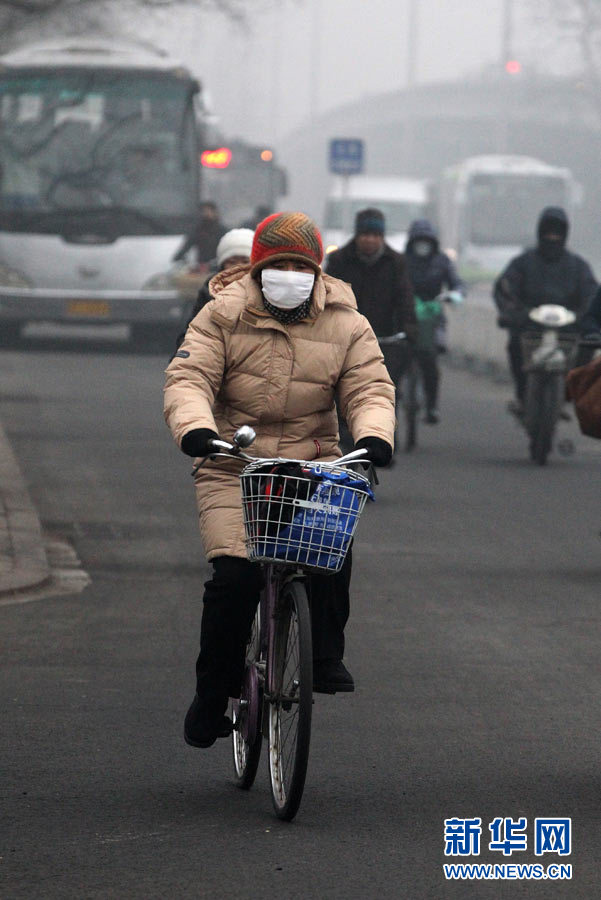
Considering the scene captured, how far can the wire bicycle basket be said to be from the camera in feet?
17.1

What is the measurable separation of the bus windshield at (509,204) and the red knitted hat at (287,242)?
38518 millimetres

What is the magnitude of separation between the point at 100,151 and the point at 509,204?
20356 millimetres

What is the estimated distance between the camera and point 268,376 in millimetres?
5766

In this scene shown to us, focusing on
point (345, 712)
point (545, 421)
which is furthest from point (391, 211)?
point (345, 712)

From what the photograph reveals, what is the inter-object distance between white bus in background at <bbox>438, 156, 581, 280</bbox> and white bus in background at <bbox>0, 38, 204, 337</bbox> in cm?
1810

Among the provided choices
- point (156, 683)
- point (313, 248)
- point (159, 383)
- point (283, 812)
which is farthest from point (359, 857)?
point (159, 383)

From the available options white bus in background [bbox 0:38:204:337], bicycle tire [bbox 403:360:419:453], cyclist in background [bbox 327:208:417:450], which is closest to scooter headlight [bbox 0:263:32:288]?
white bus in background [bbox 0:38:204:337]

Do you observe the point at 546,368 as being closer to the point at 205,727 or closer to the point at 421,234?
the point at 421,234

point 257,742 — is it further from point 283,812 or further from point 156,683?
point 156,683

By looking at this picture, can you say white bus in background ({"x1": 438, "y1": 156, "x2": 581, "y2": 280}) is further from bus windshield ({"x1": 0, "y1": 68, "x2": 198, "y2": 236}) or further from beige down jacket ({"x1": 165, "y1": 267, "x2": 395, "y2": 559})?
beige down jacket ({"x1": 165, "y1": 267, "x2": 395, "y2": 559})

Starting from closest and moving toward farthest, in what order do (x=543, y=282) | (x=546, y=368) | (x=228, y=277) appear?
(x=228, y=277), (x=546, y=368), (x=543, y=282)

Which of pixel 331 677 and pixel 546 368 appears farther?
pixel 546 368

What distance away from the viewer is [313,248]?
19.0 feet

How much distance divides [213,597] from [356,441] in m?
0.63
